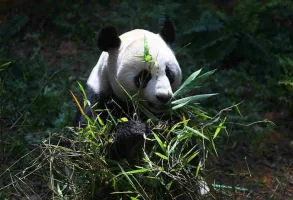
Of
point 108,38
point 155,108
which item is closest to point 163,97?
point 155,108

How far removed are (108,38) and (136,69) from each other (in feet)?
0.93

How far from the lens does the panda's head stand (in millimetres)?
3375

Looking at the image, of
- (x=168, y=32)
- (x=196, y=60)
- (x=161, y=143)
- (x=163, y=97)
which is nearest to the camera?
(x=161, y=143)

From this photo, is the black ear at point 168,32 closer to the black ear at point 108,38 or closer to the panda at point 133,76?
the panda at point 133,76

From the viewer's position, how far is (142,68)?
342 cm

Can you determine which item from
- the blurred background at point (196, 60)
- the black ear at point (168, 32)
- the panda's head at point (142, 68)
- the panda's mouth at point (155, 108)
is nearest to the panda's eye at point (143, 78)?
the panda's head at point (142, 68)

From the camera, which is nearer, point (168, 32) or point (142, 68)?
point (142, 68)

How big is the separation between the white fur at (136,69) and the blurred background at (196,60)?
1.22 meters

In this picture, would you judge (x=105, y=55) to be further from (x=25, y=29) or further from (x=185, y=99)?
(x=25, y=29)

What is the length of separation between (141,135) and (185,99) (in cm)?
41

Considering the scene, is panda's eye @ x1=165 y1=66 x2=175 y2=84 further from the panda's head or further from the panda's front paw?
the panda's front paw

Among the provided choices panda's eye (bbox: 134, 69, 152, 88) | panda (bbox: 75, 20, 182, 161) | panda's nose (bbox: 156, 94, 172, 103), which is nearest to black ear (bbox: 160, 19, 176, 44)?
panda (bbox: 75, 20, 182, 161)

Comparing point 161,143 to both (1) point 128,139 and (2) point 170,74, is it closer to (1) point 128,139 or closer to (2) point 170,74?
(1) point 128,139

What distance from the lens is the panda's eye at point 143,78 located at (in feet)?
11.1
